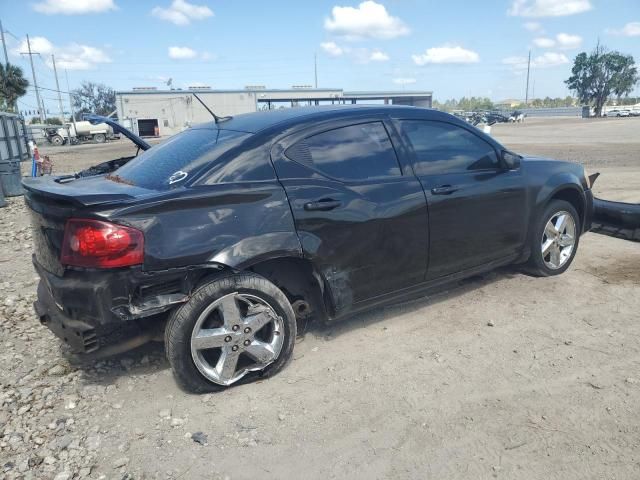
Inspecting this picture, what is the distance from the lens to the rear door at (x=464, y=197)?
12.1 ft

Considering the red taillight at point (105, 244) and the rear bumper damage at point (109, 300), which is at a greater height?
the red taillight at point (105, 244)

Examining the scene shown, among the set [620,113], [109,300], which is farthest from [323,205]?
[620,113]

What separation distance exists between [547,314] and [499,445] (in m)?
1.78

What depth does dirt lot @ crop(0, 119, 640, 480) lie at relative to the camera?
240 cm

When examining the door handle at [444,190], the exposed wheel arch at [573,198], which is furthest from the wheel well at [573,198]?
the door handle at [444,190]

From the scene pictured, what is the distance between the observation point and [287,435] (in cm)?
263

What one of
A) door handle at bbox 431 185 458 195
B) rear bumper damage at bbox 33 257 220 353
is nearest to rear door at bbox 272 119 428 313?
door handle at bbox 431 185 458 195

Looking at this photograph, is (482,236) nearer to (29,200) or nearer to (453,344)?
(453,344)

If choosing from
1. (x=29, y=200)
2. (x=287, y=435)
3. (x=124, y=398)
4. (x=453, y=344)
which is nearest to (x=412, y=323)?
(x=453, y=344)

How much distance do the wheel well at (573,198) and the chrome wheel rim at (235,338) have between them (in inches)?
121

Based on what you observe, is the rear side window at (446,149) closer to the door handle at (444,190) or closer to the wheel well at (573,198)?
the door handle at (444,190)

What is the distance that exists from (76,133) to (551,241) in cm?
5573

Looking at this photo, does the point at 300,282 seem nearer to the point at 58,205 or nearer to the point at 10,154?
the point at 58,205

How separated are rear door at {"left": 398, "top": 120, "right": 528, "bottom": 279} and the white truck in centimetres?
5278
